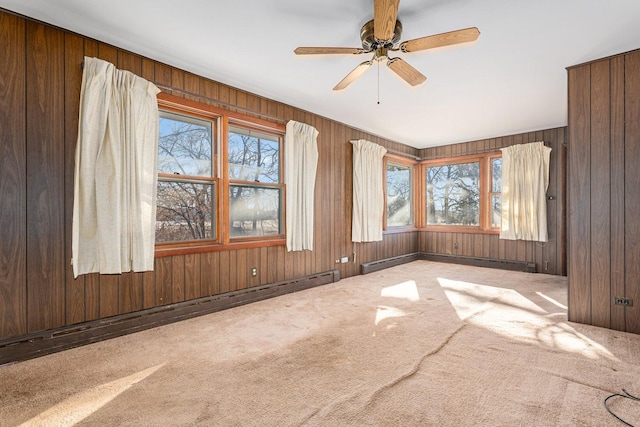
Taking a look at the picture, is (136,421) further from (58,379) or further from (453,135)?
(453,135)

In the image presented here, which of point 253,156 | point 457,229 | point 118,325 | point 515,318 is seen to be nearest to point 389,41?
point 253,156

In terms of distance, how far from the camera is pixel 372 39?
2395 mm

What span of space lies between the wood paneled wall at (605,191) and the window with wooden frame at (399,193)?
325 cm

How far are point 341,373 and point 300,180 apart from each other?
8.61 feet

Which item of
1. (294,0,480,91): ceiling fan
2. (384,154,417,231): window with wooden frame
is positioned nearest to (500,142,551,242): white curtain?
(384,154,417,231): window with wooden frame

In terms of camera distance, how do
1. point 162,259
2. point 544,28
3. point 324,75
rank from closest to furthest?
point 544,28 < point 162,259 < point 324,75

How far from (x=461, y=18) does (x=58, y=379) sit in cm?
373

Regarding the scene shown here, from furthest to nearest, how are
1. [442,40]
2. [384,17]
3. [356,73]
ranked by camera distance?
[356,73] → [442,40] → [384,17]

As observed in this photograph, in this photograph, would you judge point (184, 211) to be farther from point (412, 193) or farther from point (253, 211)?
point (412, 193)

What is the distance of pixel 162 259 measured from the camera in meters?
3.02

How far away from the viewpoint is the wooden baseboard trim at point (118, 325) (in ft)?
7.45

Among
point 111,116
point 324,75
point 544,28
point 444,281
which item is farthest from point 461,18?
point 444,281

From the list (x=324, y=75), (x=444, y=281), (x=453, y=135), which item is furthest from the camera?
(x=453, y=135)

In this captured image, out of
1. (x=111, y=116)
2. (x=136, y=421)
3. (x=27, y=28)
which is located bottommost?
(x=136, y=421)
